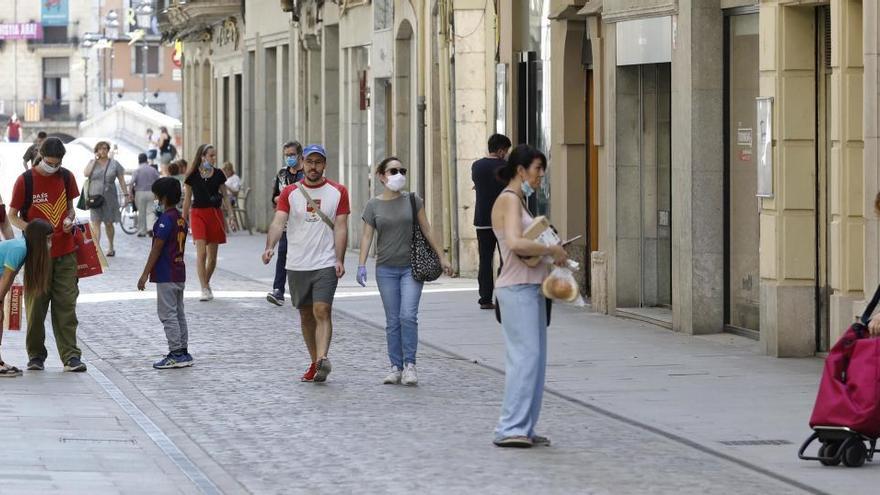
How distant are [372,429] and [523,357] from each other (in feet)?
4.11

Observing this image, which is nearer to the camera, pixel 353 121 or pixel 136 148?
pixel 353 121

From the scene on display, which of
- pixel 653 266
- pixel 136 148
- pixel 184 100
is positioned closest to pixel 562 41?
pixel 653 266

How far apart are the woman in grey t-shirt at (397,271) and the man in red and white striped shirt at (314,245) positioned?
0.26 metres

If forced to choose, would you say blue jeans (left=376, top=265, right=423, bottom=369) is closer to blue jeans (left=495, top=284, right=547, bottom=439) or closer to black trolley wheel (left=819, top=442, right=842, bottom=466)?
blue jeans (left=495, top=284, right=547, bottom=439)

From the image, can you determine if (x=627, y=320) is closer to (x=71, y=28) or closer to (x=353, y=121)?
(x=353, y=121)

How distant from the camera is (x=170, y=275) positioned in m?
16.1

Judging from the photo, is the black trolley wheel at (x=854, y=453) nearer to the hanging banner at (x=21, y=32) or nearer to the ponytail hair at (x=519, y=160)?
the ponytail hair at (x=519, y=160)

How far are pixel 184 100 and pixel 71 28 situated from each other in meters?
60.6

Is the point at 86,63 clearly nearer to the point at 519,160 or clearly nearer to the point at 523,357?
the point at 519,160

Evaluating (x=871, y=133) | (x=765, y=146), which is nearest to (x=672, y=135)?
(x=765, y=146)

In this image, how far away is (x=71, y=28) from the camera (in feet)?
385

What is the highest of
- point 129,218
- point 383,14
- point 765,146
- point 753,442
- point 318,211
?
point 383,14

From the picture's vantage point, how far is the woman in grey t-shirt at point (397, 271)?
15.0 metres

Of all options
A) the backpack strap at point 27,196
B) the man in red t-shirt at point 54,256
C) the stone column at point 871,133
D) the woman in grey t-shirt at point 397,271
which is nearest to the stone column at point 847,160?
the stone column at point 871,133
